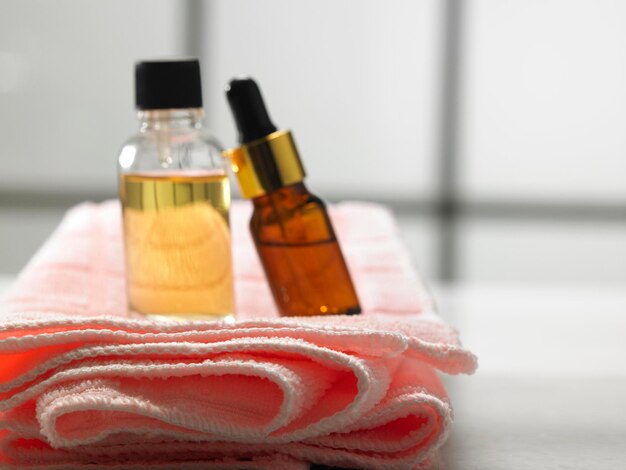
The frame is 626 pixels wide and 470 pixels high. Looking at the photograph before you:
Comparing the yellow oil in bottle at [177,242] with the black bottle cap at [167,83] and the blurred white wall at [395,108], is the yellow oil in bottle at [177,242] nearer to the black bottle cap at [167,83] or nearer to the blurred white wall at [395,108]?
the black bottle cap at [167,83]

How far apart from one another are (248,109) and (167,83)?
0.05 metres

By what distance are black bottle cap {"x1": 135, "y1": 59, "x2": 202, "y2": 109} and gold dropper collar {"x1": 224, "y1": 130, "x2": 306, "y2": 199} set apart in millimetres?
44

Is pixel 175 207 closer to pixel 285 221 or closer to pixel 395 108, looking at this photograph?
pixel 285 221

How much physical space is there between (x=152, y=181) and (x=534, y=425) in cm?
25

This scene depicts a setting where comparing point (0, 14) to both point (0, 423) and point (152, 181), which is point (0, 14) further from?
point (0, 423)

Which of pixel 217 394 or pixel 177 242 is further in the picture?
pixel 177 242

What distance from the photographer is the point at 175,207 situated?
1.99ft

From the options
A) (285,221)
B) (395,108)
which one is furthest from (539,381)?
(395,108)

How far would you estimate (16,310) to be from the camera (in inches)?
23.2

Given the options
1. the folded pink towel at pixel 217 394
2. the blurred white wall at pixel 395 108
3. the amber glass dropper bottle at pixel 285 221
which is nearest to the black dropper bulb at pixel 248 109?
the amber glass dropper bottle at pixel 285 221

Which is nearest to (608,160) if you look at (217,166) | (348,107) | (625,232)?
(625,232)

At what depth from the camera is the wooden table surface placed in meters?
0.51

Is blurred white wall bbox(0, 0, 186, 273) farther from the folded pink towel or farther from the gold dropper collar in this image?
the folded pink towel

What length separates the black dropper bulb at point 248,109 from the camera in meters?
0.62
